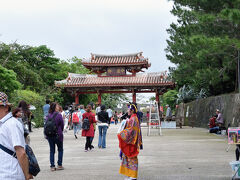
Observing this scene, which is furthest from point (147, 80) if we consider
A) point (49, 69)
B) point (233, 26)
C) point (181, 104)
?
point (233, 26)

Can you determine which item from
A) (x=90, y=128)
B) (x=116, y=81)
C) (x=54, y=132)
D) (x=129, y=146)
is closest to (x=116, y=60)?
(x=116, y=81)

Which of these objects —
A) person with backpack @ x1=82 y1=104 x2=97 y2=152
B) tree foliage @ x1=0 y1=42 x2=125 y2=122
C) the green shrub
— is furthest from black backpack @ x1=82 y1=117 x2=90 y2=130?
the green shrub

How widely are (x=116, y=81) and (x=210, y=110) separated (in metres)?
16.2

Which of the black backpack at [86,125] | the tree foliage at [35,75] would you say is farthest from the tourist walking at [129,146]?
the tree foliage at [35,75]

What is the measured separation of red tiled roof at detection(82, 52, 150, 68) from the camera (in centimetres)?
4203

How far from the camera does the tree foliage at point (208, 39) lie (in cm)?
1399

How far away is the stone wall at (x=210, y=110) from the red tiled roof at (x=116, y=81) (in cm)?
371

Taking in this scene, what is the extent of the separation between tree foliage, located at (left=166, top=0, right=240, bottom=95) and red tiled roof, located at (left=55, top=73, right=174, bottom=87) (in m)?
11.4

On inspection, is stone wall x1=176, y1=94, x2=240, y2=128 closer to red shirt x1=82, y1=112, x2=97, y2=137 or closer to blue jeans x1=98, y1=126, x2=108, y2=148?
blue jeans x1=98, y1=126, x2=108, y2=148

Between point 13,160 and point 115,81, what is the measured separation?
3768cm

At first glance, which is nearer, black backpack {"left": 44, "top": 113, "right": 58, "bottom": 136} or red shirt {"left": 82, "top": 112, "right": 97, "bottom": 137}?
black backpack {"left": 44, "top": 113, "right": 58, "bottom": 136}

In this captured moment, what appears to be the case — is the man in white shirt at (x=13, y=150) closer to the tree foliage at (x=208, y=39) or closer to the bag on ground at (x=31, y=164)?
the bag on ground at (x=31, y=164)

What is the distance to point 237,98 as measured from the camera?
19.6 meters

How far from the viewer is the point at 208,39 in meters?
13.9
